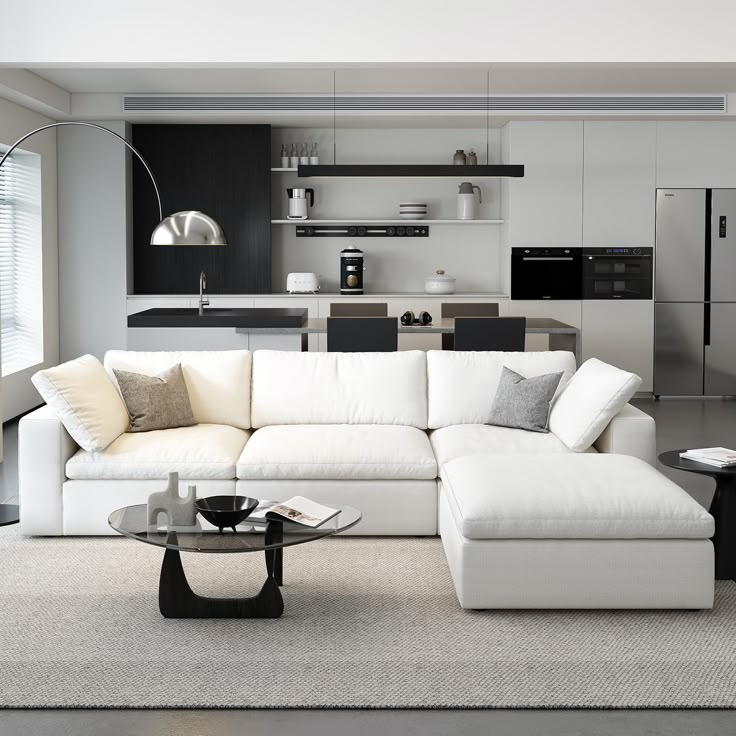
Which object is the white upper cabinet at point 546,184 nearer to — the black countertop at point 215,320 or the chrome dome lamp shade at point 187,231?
the black countertop at point 215,320

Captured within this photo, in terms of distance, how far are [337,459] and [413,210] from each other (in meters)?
5.00

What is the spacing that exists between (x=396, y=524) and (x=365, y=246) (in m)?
5.20

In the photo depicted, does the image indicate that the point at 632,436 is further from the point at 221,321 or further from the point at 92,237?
the point at 92,237

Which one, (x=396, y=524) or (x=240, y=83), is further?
(x=240, y=83)

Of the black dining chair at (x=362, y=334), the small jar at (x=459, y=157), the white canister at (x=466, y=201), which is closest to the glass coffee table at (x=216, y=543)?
the black dining chair at (x=362, y=334)

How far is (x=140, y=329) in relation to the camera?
6.75 meters

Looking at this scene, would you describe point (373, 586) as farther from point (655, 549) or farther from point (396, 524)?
point (655, 549)

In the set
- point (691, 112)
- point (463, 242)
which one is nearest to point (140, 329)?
point (463, 242)

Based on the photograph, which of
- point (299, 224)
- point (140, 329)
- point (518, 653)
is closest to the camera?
point (518, 653)

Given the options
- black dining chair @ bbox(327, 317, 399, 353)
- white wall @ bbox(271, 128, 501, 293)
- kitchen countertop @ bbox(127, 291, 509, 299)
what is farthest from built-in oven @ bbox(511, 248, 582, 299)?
black dining chair @ bbox(327, 317, 399, 353)

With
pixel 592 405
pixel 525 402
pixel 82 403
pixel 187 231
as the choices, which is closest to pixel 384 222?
pixel 187 231

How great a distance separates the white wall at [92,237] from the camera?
27.6 feet

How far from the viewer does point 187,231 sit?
5.27m

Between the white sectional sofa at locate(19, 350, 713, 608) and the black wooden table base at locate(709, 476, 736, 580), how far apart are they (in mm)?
302
